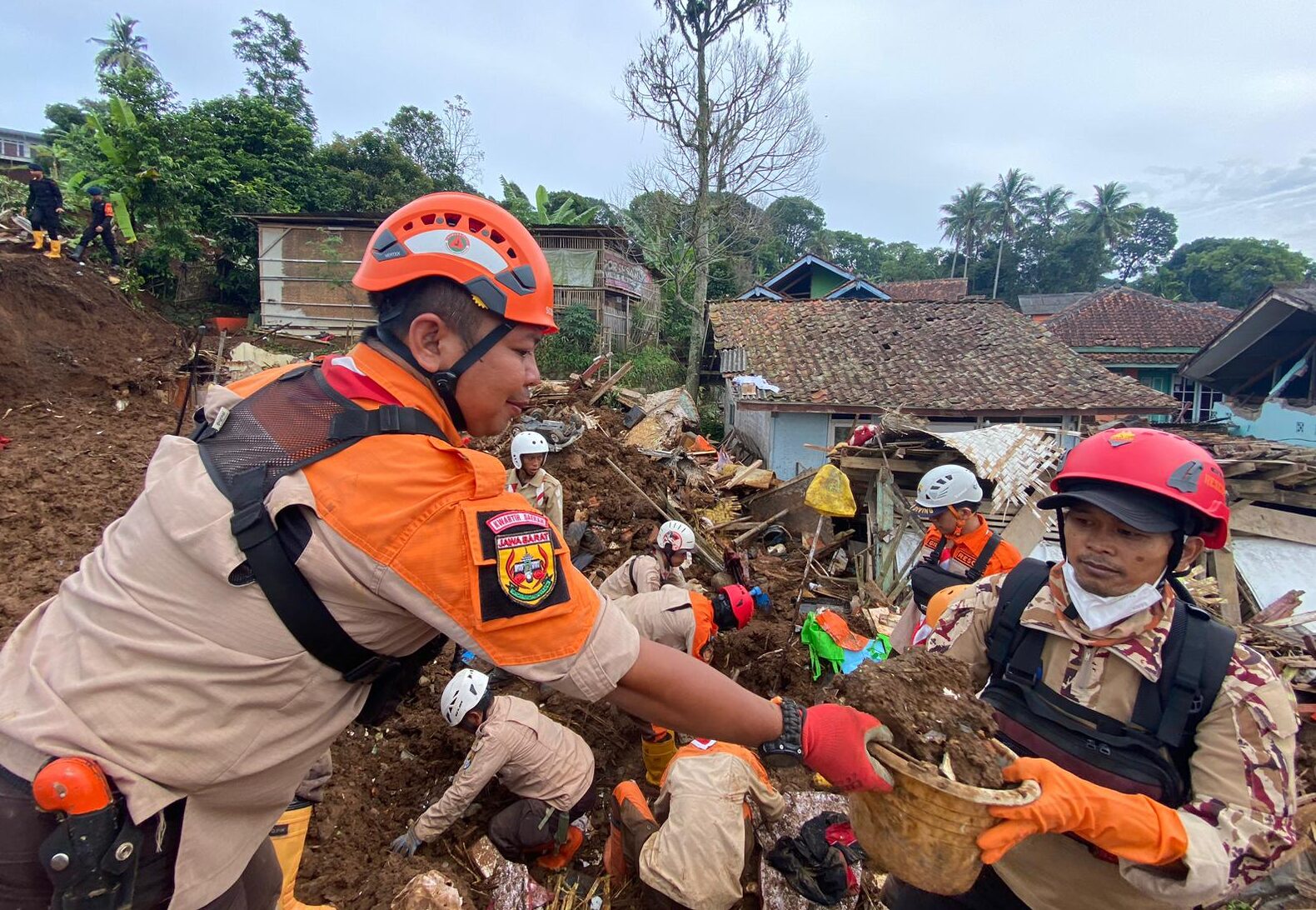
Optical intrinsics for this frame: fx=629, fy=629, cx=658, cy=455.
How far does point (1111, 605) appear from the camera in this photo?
1867 mm

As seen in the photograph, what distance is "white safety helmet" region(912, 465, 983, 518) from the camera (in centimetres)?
488

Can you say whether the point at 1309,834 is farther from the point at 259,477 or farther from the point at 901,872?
the point at 259,477

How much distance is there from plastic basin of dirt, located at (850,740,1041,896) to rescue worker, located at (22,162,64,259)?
17689 mm

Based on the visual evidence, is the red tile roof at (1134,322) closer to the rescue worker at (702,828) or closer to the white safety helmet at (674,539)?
the white safety helmet at (674,539)

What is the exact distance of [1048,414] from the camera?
48.7 ft

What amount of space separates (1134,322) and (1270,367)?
13.2 m

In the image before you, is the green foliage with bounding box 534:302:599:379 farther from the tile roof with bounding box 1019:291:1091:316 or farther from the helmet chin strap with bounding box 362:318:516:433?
the tile roof with bounding box 1019:291:1091:316

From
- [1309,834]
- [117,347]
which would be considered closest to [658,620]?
[1309,834]

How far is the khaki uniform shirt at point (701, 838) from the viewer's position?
2.96 m

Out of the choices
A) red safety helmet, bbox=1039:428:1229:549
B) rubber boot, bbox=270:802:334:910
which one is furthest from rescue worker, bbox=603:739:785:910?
red safety helmet, bbox=1039:428:1229:549

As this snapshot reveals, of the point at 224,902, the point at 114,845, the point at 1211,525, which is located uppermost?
the point at 1211,525

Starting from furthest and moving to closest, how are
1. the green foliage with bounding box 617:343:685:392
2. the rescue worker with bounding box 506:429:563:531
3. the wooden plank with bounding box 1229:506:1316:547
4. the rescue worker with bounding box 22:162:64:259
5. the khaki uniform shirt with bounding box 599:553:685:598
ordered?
the green foliage with bounding box 617:343:685:392
the rescue worker with bounding box 22:162:64:259
the rescue worker with bounding box 506:429:563:531
the wooden plank with bounding box 1229:506:1316:547
the khaki uniform shirt with bounding box 599:553:685:598

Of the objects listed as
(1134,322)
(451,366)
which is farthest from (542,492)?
(1134,322)

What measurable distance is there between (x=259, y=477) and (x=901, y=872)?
1.75 m
